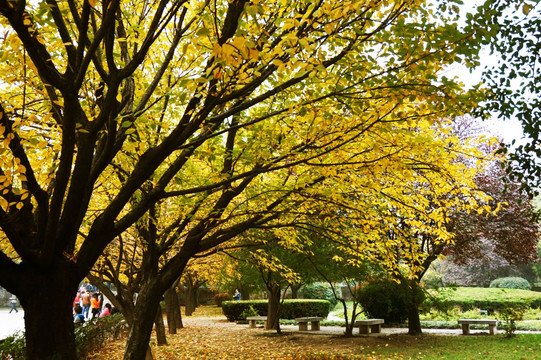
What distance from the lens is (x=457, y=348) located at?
37.2 ft

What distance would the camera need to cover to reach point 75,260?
428 cm

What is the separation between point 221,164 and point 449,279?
3460 cm

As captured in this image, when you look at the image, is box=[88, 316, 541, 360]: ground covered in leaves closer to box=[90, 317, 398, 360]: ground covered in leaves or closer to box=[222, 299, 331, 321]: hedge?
box=[90, 317, 398, 360]: ground covered in leaves

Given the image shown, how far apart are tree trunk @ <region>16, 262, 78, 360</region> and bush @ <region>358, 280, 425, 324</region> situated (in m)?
11.2

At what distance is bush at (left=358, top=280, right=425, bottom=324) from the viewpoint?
44.8 feet

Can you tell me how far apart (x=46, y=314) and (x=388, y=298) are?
13.8m

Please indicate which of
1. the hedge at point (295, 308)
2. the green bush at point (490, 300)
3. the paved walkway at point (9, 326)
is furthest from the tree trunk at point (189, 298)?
the green bush at point (490, 300)

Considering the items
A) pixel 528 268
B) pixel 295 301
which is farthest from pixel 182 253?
pixel 528 268

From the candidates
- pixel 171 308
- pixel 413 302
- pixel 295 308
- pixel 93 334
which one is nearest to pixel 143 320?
pixel 93 334

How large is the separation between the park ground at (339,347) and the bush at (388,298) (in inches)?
51.5

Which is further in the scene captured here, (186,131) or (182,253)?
(182,253)

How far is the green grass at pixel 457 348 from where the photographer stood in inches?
402

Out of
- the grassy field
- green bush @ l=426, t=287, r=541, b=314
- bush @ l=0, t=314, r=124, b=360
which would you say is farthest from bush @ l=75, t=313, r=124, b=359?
green bush @ l=426, t=287, r=541, b=314

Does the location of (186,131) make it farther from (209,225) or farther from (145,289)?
(145,289)
